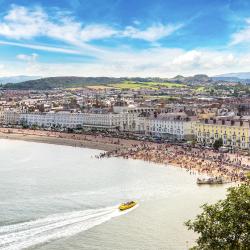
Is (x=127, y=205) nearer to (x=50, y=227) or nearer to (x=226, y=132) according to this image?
(x=50, y=227)

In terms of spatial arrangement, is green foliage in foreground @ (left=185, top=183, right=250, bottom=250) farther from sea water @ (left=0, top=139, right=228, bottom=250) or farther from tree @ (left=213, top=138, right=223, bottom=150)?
tree @ (left=213, top=138, right=223, bottom=150)

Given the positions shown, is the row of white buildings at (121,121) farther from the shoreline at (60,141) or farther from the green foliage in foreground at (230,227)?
the green foliage in foreground at (230,227)

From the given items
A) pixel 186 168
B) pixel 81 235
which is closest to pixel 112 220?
pixel 81 235

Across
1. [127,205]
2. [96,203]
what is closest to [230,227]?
[127,205]

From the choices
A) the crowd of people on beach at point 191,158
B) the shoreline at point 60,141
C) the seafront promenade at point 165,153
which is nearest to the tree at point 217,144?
the seafront promenade at point 165,153

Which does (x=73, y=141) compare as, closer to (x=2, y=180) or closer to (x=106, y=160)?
(x=106, y=160)

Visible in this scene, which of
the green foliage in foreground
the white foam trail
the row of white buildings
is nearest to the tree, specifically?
the row of white buildings
